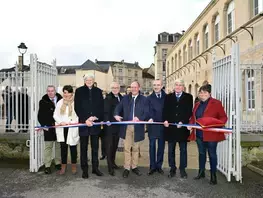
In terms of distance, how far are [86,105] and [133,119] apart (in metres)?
1.01

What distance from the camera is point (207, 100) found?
5.58m

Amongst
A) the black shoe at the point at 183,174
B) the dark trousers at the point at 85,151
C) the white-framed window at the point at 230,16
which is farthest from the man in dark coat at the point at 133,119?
the white-framed window at the point at 230,16

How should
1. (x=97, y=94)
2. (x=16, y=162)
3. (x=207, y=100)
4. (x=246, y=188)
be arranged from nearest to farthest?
(x=246, y=188)
(x=207, y=100)
(x=97, y=94)
(x=16, y=162)

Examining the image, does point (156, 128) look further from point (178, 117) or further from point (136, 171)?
point (136, 171)

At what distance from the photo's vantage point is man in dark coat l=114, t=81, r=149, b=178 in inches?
236

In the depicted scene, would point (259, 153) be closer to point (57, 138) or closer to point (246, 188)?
point (246, 188)

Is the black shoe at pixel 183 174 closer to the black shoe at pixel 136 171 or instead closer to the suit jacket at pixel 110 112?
the black shoe at pixel 136 171

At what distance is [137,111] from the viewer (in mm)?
6020

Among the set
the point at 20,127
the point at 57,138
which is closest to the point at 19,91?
the point at 20,127

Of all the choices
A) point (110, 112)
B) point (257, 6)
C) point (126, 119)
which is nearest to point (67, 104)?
point (110, 112)

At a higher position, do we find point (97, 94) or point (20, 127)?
point (97, 94)

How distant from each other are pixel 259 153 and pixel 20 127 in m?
5.90

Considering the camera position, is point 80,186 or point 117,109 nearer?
point 80,186

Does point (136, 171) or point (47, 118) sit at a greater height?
point (47, 118)
